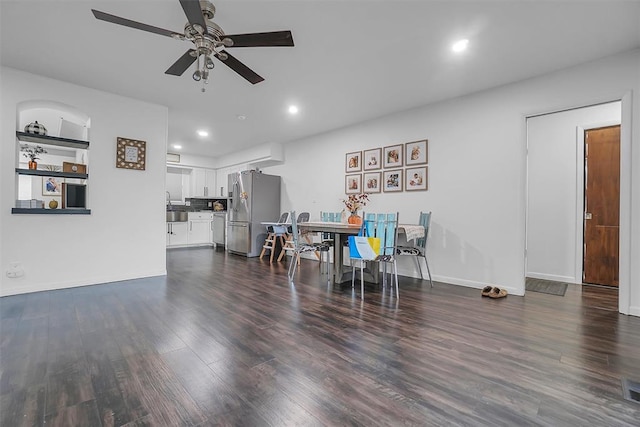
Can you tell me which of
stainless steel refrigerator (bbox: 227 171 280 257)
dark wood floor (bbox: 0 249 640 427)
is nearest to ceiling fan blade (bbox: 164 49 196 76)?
dark wood floor (bbox: 0 249 640 427)

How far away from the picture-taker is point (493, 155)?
11.8 ft

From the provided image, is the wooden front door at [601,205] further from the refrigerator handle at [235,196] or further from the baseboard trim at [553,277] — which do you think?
the refrigerator handle at [235,196]

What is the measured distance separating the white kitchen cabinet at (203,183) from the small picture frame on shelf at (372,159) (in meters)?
5.42

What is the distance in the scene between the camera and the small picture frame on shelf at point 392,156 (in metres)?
4.51

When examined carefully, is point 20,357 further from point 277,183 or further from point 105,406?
point 277,183

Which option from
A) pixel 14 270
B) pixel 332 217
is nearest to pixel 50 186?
pixel 14 270

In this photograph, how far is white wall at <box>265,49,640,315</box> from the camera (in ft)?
9.04

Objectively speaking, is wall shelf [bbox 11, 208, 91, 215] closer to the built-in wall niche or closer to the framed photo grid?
the built-in wall niche

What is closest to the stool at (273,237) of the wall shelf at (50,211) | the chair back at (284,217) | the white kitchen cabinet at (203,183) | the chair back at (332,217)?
the chair back at (284,217)

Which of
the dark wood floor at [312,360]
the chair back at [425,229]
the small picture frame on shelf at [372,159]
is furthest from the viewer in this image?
the small picture frame on shelf at [372,159]

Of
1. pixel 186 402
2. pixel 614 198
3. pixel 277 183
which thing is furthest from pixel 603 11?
pixel 277 183

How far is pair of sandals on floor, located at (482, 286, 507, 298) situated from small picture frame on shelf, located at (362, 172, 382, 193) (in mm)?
2150

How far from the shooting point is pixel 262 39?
2.12m

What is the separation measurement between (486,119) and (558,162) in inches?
62.1
